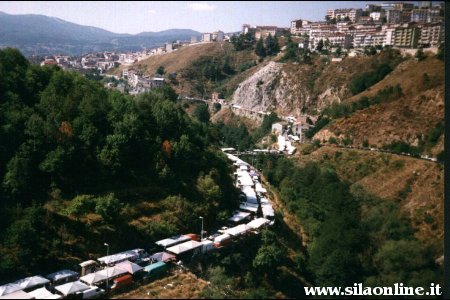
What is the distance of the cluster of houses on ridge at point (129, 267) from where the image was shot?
788 centimetres

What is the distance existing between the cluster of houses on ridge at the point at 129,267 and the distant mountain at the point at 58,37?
1158cm

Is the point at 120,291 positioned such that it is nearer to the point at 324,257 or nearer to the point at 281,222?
the point at 324,257

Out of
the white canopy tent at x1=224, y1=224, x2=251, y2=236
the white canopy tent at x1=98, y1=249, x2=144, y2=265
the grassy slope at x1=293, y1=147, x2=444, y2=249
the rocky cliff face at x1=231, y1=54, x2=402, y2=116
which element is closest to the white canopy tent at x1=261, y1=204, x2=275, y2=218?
the white canopy tent at x1=224, y1=224, x2=251, y2=236

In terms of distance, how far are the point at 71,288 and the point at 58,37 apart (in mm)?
62411

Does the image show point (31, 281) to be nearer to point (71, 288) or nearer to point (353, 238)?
point (71, 288)

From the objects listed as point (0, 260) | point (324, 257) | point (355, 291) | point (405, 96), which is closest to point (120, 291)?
point (0, 260)

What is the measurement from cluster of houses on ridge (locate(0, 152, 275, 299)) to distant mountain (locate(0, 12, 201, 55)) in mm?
11578

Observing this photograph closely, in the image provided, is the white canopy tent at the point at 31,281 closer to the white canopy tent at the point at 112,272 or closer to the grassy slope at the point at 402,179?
the white canopy tent at the point at 112,272

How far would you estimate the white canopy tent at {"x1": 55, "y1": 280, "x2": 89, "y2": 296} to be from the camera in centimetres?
786

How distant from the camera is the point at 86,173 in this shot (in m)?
11.7

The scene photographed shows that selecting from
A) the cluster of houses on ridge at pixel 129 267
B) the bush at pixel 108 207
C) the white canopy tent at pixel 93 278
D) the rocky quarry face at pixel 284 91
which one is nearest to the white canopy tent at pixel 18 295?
the cluster of houses on ridge at pixel 129 267

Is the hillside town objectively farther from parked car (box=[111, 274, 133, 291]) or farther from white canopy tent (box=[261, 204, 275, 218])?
parked car (box=[111, 274, 133, 291])

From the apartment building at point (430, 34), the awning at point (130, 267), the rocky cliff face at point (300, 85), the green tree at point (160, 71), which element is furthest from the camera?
the green tree at point (160, 71)

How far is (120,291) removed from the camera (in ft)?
25.8
